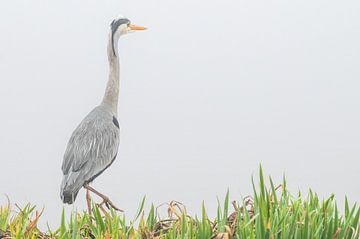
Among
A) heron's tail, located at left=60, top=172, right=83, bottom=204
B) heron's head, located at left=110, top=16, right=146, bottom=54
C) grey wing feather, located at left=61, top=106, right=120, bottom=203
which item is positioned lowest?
heron's tail, located at left=60, top=172, right=83, bottom=204

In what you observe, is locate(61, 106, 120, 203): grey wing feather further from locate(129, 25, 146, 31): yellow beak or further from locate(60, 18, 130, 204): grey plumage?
locate(129, 25, 146, 31): yellow beak

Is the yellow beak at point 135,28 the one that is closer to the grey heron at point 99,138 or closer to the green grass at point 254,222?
the grey heron at point 99,138

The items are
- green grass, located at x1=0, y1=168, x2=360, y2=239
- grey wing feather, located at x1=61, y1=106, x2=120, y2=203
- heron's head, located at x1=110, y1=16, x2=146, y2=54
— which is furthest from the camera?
heron's head, located at x1=110, y1=16, x2=146, y2=54

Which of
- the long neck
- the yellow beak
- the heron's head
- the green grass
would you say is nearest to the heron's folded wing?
the long neck

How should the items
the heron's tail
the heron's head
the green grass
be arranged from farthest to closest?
the heron's head
the heron's tail
the green grass

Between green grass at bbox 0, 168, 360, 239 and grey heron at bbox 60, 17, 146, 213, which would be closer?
green grass at bbox 0, 168, 360, 239

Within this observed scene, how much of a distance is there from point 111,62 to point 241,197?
3038mm

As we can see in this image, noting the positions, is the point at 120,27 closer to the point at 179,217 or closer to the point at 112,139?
the point at 112,139

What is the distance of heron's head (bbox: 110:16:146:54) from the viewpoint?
475cm

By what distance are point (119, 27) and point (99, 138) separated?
3.24ft

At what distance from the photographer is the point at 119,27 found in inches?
187

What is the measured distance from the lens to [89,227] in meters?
2.24

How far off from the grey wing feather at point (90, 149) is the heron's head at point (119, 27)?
0.63 meters

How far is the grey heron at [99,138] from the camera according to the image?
168 inches
